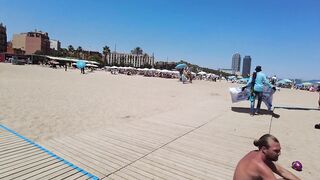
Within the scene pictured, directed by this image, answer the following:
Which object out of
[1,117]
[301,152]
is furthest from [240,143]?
[1,117]

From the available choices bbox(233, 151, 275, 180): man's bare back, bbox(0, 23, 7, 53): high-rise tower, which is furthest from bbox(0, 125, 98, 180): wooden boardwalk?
bbox(0, 23, 7, 53): high-rise tower

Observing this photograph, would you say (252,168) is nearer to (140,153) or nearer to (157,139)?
(140,153)

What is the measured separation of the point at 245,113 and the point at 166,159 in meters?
6.73

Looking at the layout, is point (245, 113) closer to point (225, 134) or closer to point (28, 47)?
point (225, 134)

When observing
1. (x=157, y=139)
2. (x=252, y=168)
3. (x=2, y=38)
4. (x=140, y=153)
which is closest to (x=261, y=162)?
(x=252, y=168)

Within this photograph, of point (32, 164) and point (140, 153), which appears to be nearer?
point (32, 164)

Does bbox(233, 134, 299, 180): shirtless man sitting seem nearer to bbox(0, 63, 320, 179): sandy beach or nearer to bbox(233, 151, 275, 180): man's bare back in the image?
bbox(233, 151, 275, 180): man's bare back

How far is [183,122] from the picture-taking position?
7.76 m

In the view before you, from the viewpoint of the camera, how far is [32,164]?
13.0 ft

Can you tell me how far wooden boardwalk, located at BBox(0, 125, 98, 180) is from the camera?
3613 mm

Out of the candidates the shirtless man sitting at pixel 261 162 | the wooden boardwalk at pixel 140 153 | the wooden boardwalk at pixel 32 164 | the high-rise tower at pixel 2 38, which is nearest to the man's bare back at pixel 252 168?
the shirtless man sitting at pixel 261 162

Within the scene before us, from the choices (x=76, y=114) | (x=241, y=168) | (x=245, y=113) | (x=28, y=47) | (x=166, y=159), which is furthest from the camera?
(x=28, y=47)

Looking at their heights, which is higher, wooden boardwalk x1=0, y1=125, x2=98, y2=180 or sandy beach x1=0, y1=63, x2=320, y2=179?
wooden boardwalk x1=0, y1=125, x2=98, y2=180

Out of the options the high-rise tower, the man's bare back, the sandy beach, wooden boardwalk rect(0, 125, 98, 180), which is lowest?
the sandy beach
